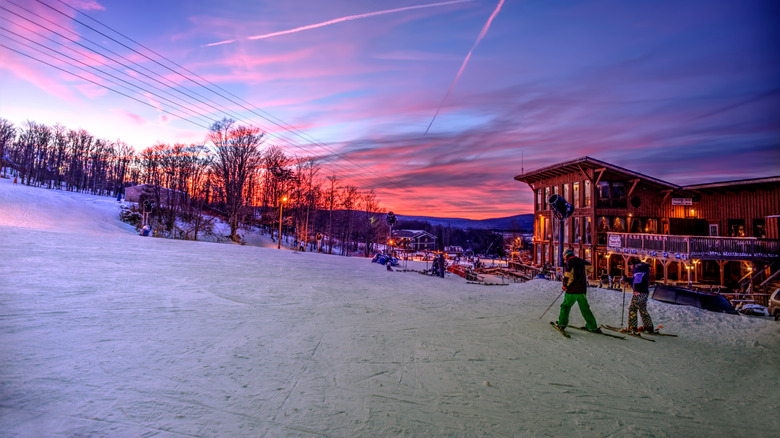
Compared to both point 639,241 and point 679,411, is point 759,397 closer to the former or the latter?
point 679,411

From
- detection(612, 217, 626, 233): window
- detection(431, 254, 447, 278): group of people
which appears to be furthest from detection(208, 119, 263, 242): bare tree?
detection(612, 217, 626, 233): window

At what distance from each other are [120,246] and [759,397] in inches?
852

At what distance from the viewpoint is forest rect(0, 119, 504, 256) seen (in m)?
40.3

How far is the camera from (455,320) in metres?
8.01

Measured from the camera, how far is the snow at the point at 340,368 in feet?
10.8

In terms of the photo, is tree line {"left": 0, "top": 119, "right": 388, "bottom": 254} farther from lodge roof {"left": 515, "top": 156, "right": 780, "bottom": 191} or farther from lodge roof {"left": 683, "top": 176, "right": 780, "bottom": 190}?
lodge roof {"left": 683, "top": 176, "right": 780, "bottom": 190}

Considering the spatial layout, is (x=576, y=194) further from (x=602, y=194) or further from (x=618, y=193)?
(x=618, y=193)

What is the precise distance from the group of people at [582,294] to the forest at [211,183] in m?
33.4

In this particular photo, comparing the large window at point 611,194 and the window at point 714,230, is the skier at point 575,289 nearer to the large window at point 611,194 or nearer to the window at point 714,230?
the large window at point 611,194

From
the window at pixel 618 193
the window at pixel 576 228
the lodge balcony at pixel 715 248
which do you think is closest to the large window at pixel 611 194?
the window at pixel 618 193

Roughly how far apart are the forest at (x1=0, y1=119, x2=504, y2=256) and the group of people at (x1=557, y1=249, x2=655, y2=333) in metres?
33.4

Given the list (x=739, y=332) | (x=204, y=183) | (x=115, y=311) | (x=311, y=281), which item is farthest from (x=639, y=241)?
(x=204, y=183)

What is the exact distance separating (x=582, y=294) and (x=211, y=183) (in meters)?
52.9

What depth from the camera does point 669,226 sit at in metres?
26.2
